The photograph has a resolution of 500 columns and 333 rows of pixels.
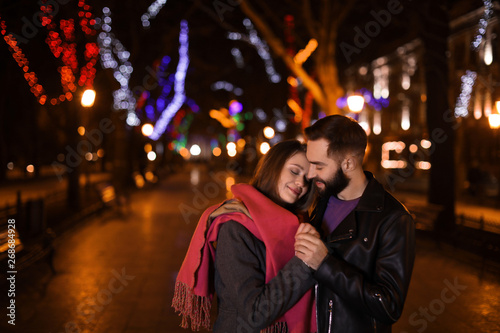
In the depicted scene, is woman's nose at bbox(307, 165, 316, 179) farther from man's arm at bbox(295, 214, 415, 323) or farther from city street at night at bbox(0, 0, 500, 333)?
man's arm at bbox(295, 214, 415, 323)

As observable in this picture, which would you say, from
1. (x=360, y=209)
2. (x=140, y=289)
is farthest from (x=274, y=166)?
(x=140, y=289)

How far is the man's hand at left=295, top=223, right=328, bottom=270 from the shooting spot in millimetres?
2465

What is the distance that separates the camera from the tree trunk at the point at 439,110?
47.2 feet

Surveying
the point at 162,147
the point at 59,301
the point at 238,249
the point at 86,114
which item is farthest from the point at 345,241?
the point at 162,147

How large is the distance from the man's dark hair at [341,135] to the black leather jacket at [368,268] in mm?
243

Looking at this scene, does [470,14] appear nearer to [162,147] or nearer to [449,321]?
[449,321]

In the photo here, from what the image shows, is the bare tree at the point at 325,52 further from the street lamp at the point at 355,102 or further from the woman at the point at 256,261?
the woman at the point at 256,261

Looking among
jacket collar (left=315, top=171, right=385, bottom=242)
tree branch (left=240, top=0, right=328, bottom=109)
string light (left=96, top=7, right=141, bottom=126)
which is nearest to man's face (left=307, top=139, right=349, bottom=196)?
jacket collar (left=315, top=171, right=385, bottom=242)

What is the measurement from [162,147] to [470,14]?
4321 cm

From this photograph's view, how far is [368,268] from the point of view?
264 centimetres

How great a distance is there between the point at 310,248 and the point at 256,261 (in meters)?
0.31

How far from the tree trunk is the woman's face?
12.3m

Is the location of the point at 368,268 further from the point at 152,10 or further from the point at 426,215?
the point at 152,10

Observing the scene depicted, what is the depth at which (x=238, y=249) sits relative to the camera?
260 centimetres
